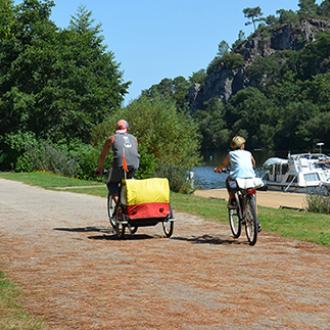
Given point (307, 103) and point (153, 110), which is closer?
point (153, 110)

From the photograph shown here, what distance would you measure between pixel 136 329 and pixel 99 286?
165 centimetres

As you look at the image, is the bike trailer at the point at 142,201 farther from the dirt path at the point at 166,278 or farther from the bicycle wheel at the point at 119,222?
the dirt path at the point at 166,278

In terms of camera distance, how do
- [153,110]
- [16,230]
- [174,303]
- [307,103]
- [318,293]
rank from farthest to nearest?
[307,103]
[153,110]
[16,230]
[318,293]
[174,303]

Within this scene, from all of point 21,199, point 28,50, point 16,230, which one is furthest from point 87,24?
point 16,230

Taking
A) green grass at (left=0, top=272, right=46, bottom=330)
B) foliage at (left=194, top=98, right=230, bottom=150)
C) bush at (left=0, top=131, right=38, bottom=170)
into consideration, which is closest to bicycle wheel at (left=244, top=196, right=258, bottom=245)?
green grass at (left=0, top=272, right=46, bottom=330)

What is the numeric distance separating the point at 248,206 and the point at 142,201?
5.10ft

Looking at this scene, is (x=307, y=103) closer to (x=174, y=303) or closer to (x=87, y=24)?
(x=87, y=24)

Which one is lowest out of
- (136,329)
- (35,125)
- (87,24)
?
(136,329)

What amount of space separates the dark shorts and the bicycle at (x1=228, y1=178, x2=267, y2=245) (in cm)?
165

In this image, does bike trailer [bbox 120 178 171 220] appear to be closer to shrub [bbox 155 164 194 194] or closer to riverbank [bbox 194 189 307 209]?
shrub [bbox 155 164 194 194]

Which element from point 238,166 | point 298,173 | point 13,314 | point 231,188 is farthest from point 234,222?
point 298,173

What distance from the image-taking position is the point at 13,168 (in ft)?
135

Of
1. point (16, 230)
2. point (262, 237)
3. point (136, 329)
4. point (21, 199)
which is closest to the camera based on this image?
point (136, 329)

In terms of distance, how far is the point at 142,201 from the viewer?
412 inches
